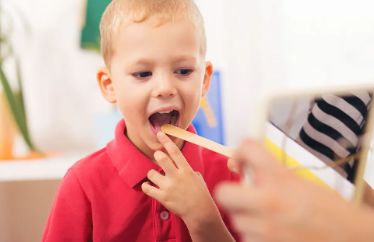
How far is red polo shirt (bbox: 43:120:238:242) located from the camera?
2.13 ft

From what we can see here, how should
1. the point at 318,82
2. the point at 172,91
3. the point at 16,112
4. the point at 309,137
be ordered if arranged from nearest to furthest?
the point at 309,137
the point at 172,91
the point at 16,112
the point at 318,82

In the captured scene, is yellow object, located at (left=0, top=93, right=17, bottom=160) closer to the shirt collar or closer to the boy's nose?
the shirt collar

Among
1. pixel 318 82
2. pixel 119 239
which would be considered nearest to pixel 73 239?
pixel 119 239

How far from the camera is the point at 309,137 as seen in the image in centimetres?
48

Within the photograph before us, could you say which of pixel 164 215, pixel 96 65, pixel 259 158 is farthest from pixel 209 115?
pixel 259 158

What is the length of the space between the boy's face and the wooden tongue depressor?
0.07 ft

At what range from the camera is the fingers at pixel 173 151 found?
595 millimetres

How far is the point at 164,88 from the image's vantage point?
1.97 feet

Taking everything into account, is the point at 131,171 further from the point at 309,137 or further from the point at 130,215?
the point at 309,137

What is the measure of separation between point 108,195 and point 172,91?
0.76 ft

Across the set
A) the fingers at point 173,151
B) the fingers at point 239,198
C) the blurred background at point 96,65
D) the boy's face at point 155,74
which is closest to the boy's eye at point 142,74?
the boy's face at point 155,74

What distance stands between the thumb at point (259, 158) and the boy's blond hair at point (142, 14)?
340 mm

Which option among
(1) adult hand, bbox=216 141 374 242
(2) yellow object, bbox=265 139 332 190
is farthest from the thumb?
(2) yellow object, bbox=265 139 332 190

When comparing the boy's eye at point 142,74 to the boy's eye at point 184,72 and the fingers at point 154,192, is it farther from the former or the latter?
the fingers at point 154,192
